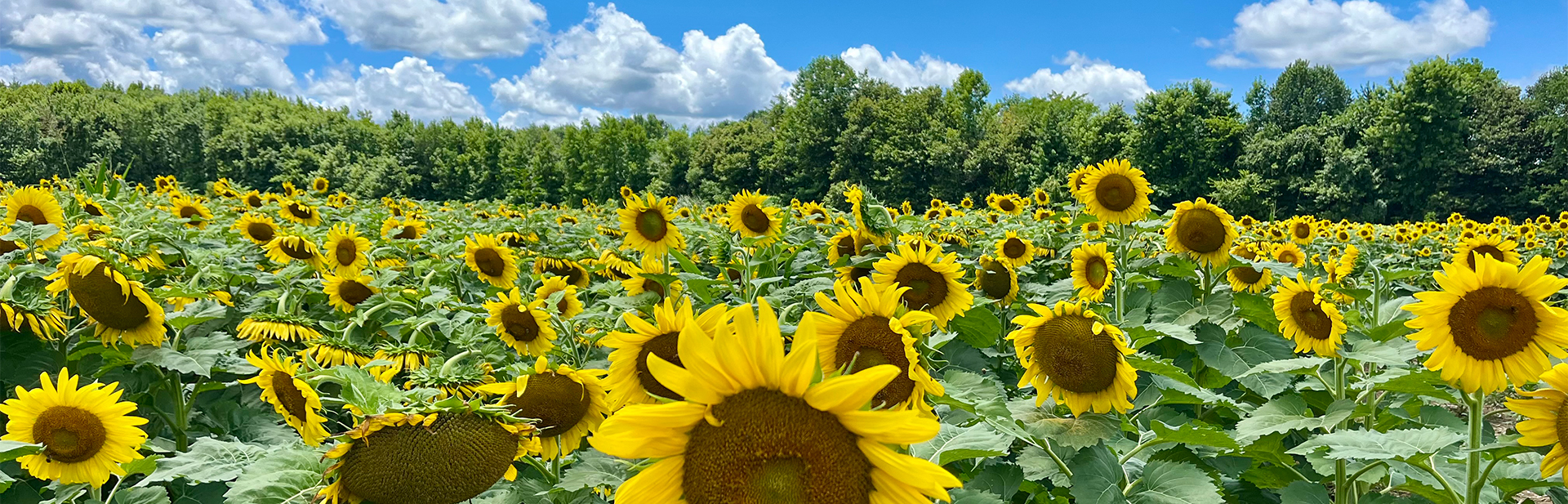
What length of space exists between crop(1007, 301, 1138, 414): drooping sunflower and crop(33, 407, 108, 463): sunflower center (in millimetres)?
2297

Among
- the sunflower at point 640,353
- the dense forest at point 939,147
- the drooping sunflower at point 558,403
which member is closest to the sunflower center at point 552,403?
the drooping sunflower at point 558,403

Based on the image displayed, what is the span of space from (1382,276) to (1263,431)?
1982 millimetres

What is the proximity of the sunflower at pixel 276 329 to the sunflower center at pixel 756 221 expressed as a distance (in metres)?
2.21

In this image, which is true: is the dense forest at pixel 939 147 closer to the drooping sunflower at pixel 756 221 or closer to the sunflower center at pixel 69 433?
the drooping sunflower at pixel 756 221

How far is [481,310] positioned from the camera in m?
3.29

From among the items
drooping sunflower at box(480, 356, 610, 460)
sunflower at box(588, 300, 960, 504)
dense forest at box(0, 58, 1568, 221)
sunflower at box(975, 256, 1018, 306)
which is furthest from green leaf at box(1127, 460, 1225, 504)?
dense forest at box(0, 58, 1568, 221)

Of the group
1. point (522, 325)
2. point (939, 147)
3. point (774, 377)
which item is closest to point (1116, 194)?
point (522, 325)

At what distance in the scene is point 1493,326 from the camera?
78.4 inches

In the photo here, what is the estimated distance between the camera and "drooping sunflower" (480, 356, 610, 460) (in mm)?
1780

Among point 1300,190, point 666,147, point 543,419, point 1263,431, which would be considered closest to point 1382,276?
point 1263,431

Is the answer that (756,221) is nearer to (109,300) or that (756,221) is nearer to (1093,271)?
(1093,271)

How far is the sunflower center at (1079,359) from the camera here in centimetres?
192

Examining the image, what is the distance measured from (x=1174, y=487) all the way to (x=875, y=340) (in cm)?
90

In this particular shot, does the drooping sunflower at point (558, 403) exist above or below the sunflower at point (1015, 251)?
below
